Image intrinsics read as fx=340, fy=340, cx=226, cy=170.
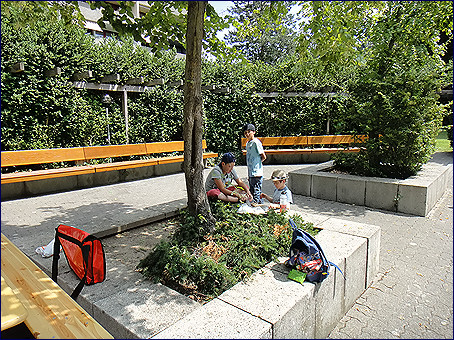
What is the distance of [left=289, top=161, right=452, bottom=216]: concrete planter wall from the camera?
604 centimetres

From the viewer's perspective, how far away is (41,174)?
7258mm

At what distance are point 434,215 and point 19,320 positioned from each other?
6.40 meters

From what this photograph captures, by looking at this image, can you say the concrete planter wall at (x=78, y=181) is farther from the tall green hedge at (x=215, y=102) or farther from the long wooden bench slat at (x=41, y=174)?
the tall green hedge at (x=215, y=102)

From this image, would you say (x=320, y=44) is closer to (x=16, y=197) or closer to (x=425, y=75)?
(x=425, y=75)

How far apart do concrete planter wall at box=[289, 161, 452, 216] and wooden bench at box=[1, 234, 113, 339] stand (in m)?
5.75

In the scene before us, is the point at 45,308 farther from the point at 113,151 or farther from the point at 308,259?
the point at 113,151

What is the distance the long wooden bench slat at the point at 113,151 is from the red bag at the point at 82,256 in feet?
19.4

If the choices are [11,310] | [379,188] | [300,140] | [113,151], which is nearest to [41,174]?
[113,151]

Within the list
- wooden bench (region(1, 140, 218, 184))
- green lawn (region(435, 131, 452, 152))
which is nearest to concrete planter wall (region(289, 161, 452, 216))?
wooden bench (region(1, 140, 218, 184))

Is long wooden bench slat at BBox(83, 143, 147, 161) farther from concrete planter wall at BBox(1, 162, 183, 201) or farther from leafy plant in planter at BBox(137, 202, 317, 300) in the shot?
leafy plant in planter at BBox(137, 202, 317, 300)

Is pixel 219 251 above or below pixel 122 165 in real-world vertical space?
below

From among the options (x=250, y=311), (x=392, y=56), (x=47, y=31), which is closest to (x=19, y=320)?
(x=250, y=311)

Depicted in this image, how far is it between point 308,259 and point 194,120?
1877 millimetres

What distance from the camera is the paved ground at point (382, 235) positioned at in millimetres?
2977
